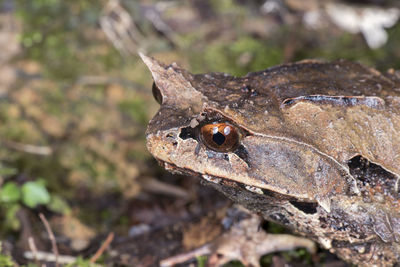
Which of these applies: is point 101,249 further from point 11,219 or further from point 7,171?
point 7,171

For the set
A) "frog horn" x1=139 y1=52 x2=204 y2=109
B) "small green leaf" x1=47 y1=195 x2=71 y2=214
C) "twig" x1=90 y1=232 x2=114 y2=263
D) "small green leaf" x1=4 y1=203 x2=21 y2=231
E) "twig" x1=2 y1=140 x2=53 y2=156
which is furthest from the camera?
"twig" x1=2 y1=140 x2=53 y2=156

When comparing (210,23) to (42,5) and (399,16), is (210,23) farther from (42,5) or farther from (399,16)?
(399,16)

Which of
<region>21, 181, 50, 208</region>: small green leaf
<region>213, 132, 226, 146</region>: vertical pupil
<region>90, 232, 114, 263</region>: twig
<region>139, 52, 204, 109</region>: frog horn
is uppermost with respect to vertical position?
<region>139, 52, 204, 109</region>: frog horn

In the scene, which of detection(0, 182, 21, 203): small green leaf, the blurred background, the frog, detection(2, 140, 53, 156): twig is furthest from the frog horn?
detection(2, 140, 53, 156): twig

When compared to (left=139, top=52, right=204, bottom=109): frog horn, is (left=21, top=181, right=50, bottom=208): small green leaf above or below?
below

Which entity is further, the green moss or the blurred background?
the green moss

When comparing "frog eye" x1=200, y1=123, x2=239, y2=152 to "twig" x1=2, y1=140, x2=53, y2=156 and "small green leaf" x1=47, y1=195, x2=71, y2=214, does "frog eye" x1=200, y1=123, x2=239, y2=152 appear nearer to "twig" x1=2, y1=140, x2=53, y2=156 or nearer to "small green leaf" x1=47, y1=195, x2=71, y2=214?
"small green leaf" x1=47, y1=195, x2=71, y2=214

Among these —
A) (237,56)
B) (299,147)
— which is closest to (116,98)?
(237,56)

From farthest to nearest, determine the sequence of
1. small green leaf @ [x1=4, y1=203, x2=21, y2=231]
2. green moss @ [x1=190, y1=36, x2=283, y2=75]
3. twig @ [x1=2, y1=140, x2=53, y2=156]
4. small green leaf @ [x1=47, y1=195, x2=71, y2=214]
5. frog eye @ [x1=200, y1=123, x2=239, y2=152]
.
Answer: green moss @ [x1=190, y1=36, x2=283, y2=75], twig @ [x1=2, y1=140, x2=53, y2=156], small green leaf @ [x1=47, y1=195, x2=71, y2=214], small green leaf @ [x1=4, y1=203, x2=21, y2=231], frog eye @ [x1=200, y1=123, x2=239, y2=152]
